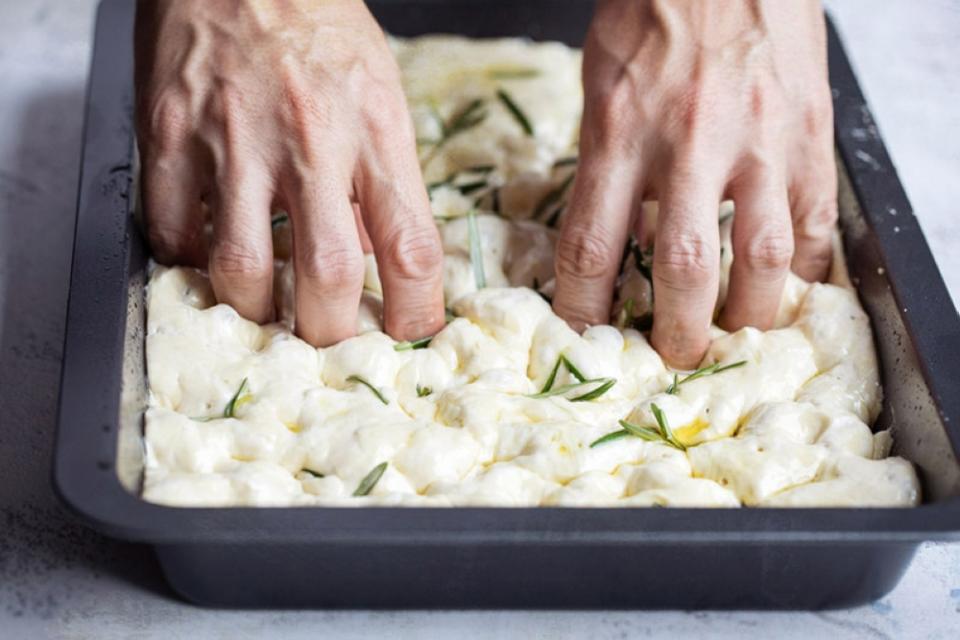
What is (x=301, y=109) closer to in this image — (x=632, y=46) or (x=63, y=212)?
(x=632, y=46)

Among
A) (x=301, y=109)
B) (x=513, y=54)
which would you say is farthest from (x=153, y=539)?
(x=513, y=54)

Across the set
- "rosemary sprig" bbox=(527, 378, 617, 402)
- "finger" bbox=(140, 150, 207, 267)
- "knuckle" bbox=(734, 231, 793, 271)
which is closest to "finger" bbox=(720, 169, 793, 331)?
"knuckle" bbox=(734, 231, 793, 271)

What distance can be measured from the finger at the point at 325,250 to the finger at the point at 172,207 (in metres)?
0.16

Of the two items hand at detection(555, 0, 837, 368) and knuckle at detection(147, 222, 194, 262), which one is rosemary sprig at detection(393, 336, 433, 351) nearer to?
hand at detection(555, 0, 837, 368)

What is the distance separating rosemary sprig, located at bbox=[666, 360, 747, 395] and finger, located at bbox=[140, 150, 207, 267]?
65cm

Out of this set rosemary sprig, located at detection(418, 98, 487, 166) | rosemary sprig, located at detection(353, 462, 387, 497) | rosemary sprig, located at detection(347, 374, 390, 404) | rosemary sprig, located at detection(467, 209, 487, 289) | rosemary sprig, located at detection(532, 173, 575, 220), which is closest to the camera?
rosemary sprig, located at detection(353, 462, 387, 497)

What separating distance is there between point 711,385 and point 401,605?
1.51 feet

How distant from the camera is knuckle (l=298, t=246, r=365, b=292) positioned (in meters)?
1.50

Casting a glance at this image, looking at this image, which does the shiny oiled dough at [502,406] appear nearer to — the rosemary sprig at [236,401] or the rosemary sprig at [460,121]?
the rosemary sprig at [236,401]

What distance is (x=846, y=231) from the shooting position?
1.76 meters

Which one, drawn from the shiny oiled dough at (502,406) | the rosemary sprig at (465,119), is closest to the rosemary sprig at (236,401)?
the shiny oiled dough at (502,406)

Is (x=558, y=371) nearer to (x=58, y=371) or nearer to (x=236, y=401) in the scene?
(x=236, y=401)

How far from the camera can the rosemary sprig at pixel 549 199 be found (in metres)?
1.85

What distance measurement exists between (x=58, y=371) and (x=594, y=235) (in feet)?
2.66
